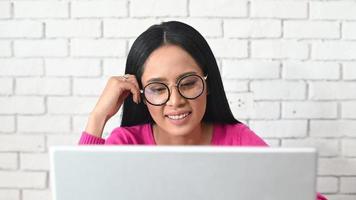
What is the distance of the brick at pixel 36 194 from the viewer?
63.5 inches

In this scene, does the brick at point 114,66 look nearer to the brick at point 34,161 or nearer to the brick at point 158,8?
the brick at point 158,8

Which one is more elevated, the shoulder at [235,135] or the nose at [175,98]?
the nose at [175,98]

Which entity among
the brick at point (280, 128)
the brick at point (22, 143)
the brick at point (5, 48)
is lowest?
the brick at point (22, 143)

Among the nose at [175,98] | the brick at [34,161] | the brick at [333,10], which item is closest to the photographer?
the nose at [175,98]

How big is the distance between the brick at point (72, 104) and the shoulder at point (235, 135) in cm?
53

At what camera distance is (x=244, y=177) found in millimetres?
538

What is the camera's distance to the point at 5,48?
1542 millimetres

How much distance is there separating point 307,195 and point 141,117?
0.78m

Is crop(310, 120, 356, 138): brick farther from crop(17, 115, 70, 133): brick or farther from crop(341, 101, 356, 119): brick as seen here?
crop(17, 115, 70, 133): brick

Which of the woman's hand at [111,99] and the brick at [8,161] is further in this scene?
the brick at [8,161]

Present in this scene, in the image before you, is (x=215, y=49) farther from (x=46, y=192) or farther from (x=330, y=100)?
(x=46, y=192)

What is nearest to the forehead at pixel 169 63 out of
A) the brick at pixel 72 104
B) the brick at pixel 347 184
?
the brick at pixel 72 104

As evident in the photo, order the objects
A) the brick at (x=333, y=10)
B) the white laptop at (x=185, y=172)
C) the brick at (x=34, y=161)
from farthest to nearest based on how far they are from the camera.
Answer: the brick at (x=34, y=161)
the brick at (x=333, y=10)
the white laptop at (x=185, y=172)

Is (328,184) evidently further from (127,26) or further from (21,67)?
(21,67)
